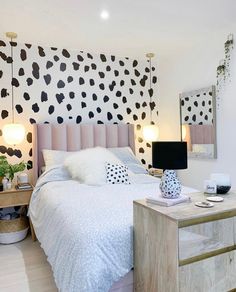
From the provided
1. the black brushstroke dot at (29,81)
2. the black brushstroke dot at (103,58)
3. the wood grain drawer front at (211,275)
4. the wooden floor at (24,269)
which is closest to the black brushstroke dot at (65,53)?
the black brushstroke dot at (103,58)

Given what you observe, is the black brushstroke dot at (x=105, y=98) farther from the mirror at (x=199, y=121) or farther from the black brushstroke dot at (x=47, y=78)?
the mirror at (x=199, y=121)

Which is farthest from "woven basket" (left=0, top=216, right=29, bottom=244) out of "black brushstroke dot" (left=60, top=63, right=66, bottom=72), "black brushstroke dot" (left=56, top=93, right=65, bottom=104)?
"black brushstroke dot" (left=60, top=63, right=66, bottom=72)

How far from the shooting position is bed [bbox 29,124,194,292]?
157 centimetres

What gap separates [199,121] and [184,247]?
8.11ft

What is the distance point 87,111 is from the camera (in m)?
3.91

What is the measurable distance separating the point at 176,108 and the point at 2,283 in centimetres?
325

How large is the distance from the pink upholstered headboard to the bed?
542mm

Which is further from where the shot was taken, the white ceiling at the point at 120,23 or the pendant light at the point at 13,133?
the pendant light at the point at 13,133

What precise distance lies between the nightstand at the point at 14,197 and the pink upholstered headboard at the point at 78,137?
1.36 ft

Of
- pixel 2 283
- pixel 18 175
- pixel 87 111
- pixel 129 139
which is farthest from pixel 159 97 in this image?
pixel 2 283

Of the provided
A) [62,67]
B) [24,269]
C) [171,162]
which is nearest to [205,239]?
[171,162]

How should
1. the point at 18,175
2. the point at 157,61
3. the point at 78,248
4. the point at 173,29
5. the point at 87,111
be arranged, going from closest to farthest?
the point at 78,248 < the point at 173,29 < the point at 18,175 < the point at 87,111 < the point at 157,61

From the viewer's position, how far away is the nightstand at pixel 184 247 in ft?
4.70

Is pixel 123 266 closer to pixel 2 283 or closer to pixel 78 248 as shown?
pixel 78 248
